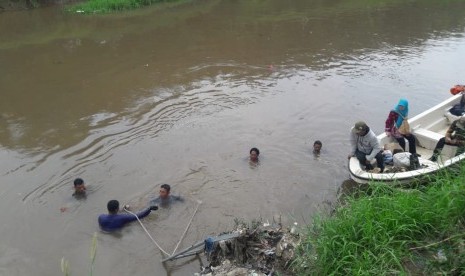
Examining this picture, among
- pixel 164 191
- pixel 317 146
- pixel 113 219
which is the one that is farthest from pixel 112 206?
pixel 317 146

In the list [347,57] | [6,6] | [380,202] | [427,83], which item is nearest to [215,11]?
[347,57]

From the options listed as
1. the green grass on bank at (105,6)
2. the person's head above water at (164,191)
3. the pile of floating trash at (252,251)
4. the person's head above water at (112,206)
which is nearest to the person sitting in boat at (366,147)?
the pile of floating trash at (252,251)

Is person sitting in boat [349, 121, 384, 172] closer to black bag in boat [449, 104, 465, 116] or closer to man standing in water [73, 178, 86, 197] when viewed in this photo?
black bag in boat [449, 104, 465, 116]

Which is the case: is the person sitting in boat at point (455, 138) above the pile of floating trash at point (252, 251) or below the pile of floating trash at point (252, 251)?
above

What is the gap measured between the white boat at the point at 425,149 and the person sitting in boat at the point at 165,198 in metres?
3.10

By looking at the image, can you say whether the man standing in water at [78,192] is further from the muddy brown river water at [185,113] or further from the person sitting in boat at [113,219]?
the person sitting in boat at [113,219]

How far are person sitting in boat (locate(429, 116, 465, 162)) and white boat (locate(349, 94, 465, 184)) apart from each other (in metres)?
A: 0.10

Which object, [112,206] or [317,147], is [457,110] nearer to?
[317,147]

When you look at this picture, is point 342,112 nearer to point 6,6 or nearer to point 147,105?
point 147,105

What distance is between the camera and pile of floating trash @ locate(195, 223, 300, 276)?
201 inches

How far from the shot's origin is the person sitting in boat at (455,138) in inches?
285

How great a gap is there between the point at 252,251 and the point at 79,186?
383 centimetres

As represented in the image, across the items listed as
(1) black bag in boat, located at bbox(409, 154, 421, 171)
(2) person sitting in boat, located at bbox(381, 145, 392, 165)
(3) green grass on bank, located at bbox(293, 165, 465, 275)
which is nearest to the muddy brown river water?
(2) person sitting in boat, located at bbox(381, 145, 392, 165)

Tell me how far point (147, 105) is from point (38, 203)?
4.65 metres
